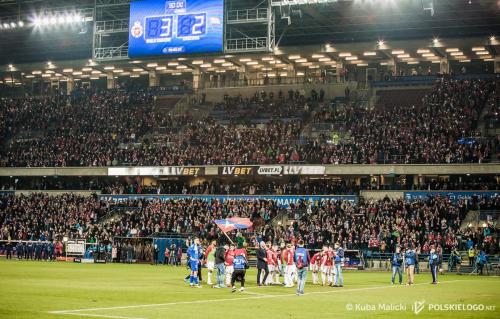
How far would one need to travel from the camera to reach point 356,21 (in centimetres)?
6881

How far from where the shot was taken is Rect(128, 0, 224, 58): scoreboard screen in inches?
2282

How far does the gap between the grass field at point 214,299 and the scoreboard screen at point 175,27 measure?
2482 cm

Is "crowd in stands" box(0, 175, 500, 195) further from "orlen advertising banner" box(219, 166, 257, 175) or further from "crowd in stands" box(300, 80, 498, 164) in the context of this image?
"crowd in stands" box(300, 80, 498, 164)

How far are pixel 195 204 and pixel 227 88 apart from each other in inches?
807

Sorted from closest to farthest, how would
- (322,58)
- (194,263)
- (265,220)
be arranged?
(194,263) → (265,220) → (322,58)

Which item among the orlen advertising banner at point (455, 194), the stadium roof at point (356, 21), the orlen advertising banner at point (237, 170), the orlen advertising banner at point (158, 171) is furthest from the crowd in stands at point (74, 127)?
the orlen advertising banner at point (455, 194)

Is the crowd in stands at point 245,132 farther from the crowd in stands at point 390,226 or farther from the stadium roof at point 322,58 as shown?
the crowd in stands at point 390,226

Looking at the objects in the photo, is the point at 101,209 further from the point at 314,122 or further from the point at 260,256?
the point at 260,256

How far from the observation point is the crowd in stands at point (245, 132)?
207 ft

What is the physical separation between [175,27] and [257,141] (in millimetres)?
15443

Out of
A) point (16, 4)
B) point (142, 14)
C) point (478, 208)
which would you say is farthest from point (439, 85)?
point (16, 4)

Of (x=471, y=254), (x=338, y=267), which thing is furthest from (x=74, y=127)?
(x=338, y=267)

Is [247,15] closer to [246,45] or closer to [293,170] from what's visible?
[246,45]

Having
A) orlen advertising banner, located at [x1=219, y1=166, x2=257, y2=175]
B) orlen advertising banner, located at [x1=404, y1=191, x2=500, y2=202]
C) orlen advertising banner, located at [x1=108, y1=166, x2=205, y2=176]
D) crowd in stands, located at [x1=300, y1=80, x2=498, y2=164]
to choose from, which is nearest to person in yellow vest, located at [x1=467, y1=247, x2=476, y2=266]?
orlen advertising banner, located at [x1=404, y1=191, x2=500, y2=202]
